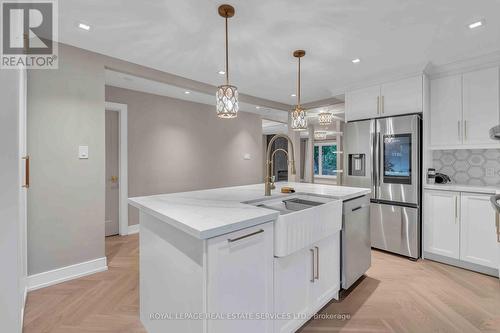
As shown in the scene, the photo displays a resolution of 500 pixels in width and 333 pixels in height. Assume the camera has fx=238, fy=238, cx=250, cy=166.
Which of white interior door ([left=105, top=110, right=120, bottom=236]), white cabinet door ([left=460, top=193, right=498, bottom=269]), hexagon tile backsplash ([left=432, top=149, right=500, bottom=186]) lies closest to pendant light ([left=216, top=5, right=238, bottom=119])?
white interior door ([left=105, top=110, right=120, bottom=236])

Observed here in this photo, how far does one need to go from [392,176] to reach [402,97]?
103 centimetres

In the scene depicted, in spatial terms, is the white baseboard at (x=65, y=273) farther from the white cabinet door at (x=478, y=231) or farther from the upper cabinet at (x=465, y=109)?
the upper cabinet at (x=465, y=109)

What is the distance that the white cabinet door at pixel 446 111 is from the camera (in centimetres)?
287

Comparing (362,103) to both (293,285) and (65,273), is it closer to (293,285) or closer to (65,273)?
(293,285)

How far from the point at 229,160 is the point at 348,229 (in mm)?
3617

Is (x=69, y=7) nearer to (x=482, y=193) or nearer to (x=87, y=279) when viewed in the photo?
(x=87, y=279)

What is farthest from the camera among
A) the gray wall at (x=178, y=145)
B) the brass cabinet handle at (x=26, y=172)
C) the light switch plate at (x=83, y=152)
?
the gray wall at (x=178, y=145)

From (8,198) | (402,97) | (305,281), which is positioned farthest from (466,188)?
(8,198)

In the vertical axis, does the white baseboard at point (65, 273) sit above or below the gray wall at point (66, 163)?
below

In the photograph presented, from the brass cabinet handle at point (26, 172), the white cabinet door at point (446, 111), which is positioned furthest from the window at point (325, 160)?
the brass cabinet handle at point (26, 172)

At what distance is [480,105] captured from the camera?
273 cm

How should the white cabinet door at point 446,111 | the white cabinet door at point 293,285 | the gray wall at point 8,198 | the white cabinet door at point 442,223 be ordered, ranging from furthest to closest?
the white cabinet door at point 446,111 → the white cabinet door at point 442,223 → the white cabinet door at point 293,285 → the gray wall at point 8,198

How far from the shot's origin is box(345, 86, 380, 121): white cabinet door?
334 centimetres

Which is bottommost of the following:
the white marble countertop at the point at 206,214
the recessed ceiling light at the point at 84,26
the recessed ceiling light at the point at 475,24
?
the white marble countertop at the point at 206,214
